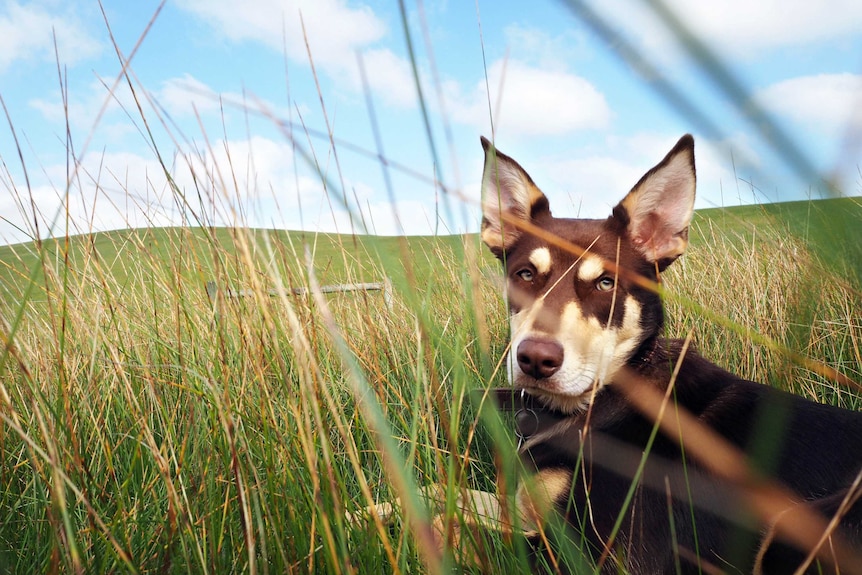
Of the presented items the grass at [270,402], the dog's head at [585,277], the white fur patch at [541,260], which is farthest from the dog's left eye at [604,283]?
the grass at [270,402]

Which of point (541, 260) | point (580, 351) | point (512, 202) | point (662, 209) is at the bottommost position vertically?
Answer: point (580, 351)

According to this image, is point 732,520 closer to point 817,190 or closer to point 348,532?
point 348,532

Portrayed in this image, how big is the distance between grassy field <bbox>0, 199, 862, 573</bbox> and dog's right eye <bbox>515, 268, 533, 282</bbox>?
0.61ft

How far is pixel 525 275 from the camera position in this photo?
2932 mm

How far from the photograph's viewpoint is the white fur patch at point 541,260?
2.84 meters

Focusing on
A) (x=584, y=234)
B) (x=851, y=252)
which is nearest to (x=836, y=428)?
(x=584, y=234)

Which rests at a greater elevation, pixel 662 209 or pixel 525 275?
pixel 662 209

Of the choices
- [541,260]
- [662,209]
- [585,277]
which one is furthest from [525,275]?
[662,209]

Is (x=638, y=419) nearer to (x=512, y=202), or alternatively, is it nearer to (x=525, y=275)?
(x=525, y=275)

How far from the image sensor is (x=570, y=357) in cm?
239

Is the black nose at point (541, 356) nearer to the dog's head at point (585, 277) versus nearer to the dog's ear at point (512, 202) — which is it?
the dog's head at point (585, 277)

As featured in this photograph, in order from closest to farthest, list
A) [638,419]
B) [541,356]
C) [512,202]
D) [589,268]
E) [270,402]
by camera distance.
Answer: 1. [270,402]
2. [541,356]
3. [638,419]
4. [589,268]
5. [512,202]

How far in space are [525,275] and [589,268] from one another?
0.34m

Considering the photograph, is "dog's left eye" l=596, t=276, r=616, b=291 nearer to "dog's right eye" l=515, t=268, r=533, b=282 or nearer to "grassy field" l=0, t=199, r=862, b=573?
"dog's right eye" l=515, t=268, r=533, b=282
